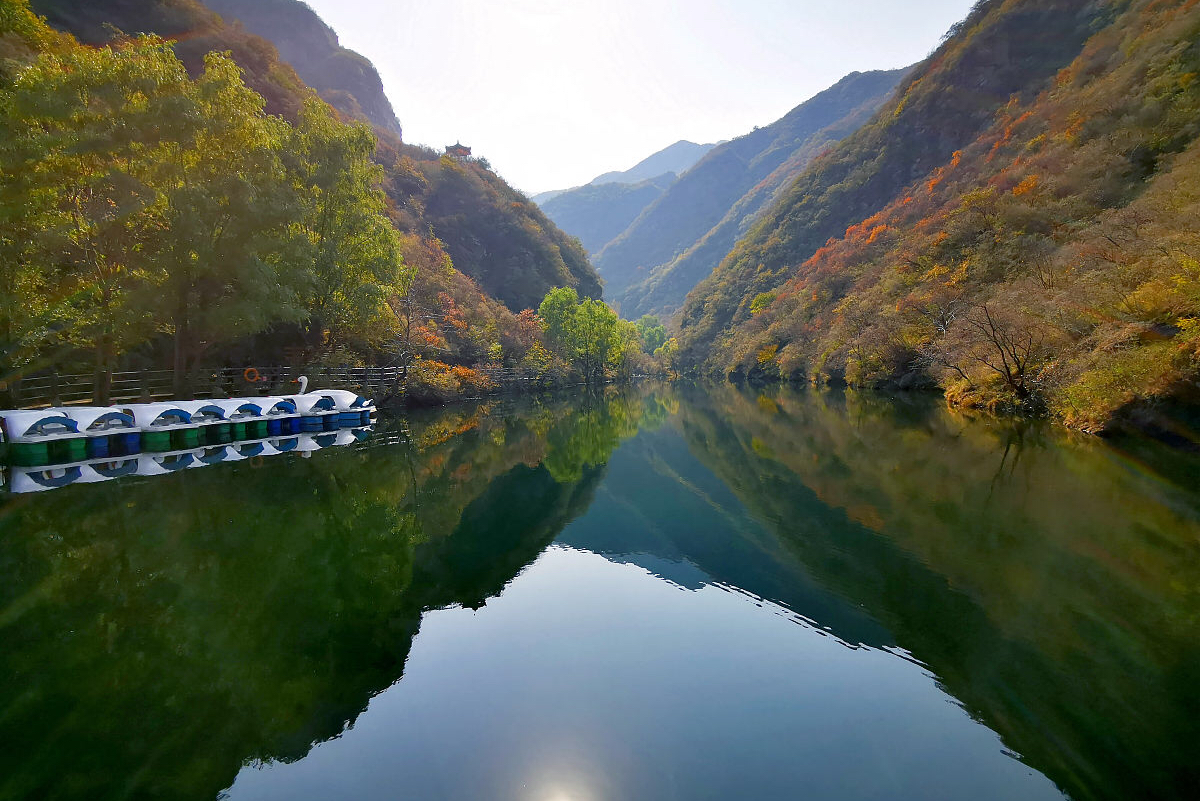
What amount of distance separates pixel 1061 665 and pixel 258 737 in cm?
927

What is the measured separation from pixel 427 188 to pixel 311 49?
79.7m

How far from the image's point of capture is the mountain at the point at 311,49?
132500 millimetres

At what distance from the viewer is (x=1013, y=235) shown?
42406mm

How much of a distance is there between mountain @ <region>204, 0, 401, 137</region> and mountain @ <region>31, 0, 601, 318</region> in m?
0.28

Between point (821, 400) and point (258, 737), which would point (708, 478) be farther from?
point (821, 400)

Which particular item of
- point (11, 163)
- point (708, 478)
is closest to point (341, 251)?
point (11, 163)

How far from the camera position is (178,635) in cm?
769

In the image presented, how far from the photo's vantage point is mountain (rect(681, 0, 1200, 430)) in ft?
75.8

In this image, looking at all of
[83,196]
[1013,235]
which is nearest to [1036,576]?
[83,196]

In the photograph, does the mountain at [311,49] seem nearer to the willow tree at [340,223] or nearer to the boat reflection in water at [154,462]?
the willow tree at [340,223]

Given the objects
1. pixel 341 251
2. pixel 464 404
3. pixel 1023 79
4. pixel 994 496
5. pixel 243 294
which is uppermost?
pixel 1023 79

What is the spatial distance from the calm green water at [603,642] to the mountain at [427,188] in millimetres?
43715

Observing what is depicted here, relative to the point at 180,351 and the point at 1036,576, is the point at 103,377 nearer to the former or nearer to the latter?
the point at 180,351

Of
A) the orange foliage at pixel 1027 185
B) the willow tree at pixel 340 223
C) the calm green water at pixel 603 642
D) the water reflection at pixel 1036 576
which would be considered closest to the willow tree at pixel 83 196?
the willow tree at pixel 340 223
